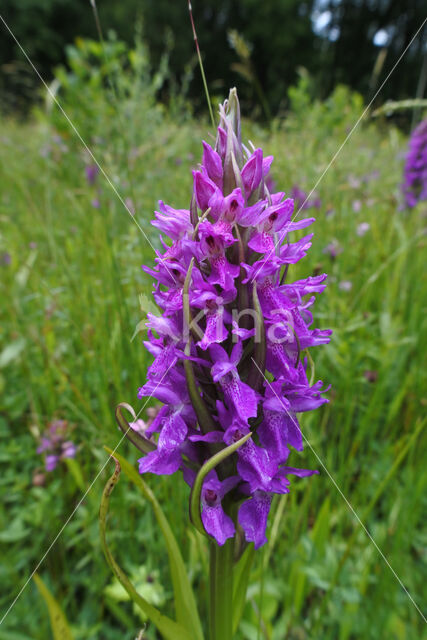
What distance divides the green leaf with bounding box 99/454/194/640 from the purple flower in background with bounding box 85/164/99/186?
3.19 m

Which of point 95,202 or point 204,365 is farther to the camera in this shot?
point 95,202

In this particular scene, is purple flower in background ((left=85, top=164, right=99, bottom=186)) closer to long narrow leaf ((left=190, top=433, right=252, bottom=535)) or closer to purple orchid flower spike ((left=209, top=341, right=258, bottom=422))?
purple orchid flower spike ((left=209, top=341, right=258, bottom=422))

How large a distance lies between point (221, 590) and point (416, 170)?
12.9 ft

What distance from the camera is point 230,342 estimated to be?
2.48 ft

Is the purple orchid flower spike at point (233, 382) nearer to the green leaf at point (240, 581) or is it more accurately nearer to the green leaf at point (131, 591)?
the green leaf at point (131, 591)

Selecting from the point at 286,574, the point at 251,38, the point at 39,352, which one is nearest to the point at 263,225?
the point at 286,574

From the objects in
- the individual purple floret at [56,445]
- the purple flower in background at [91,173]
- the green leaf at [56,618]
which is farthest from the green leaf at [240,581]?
the purple flower in background at [91,173]

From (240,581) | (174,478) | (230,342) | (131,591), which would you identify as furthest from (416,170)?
(131,591)

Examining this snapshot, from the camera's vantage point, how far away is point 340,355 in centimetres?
187

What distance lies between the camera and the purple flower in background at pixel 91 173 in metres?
3.42

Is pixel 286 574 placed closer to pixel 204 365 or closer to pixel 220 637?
pixel 220 637

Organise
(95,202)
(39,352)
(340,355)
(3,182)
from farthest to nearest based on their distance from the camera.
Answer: (3,182) → (95,202) → (39,352) → (340,355)

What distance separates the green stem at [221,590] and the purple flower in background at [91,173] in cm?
325

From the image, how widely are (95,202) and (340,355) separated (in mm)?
1937
